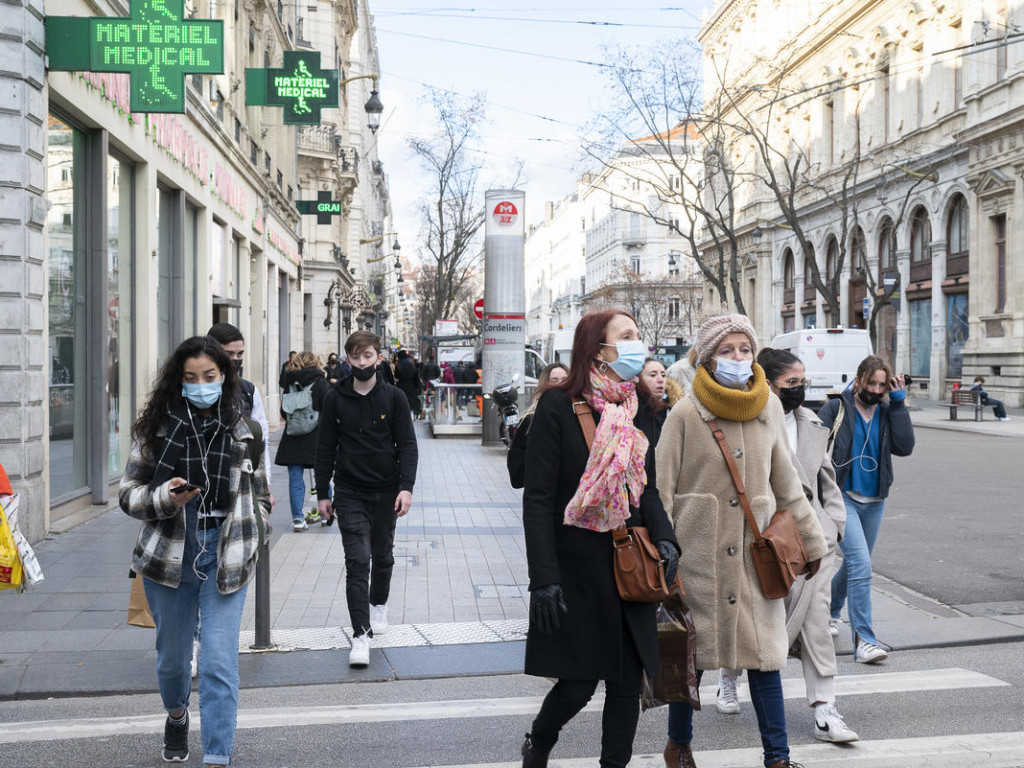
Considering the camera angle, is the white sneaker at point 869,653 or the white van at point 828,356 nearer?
the white sneaker at point 869,653

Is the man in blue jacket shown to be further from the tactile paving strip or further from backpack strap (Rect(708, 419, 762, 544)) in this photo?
backpack strap (Rect(708, 419, 762, 544))

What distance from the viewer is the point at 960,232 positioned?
3881cm

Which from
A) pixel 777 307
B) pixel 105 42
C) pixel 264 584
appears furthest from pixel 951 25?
pixel 264 584

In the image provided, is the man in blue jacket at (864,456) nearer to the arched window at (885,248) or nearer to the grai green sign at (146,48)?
the grai green sign at (146,48)

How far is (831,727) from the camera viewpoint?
16.5 feet

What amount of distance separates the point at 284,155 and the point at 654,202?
78.4 metres

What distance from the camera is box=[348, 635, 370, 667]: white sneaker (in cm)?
628

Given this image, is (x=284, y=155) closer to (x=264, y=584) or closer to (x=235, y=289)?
(x=235, y=289)

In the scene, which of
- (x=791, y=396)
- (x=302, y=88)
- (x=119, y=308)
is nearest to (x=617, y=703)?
(x=791, y=396)

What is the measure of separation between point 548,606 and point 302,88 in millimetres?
17804

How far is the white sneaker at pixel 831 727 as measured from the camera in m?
4.97

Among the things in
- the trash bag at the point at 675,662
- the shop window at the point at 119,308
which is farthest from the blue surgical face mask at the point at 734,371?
the shop window at the point at 119,308

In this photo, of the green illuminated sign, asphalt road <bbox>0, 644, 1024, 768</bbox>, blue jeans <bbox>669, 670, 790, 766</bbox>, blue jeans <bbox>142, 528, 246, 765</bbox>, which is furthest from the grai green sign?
the green illuminated sign

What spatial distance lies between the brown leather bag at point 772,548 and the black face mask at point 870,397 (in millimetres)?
2295
